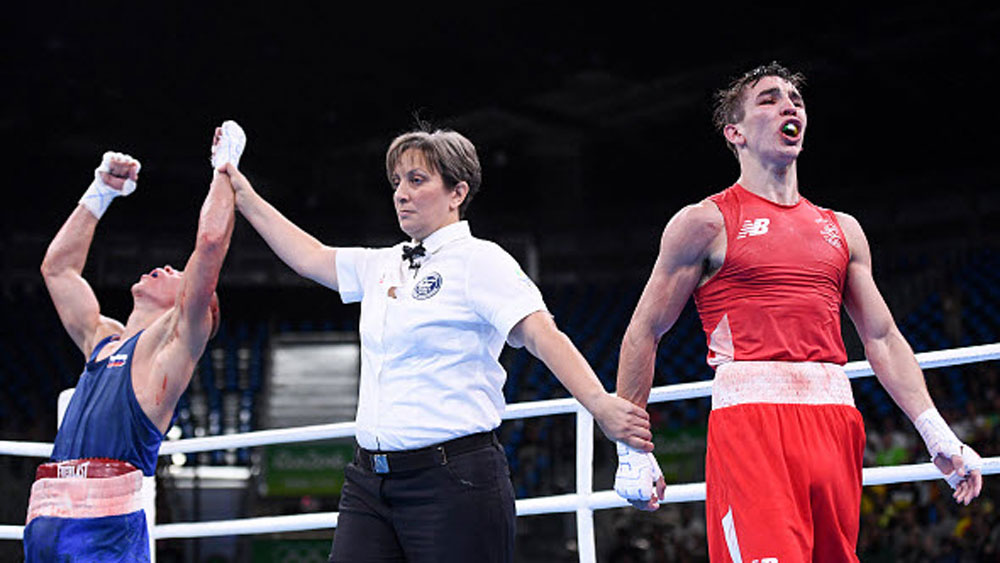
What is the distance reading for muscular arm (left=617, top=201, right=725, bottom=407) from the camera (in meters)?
2.66

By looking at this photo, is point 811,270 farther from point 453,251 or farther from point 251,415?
point 251,415

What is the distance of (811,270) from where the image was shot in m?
2.67

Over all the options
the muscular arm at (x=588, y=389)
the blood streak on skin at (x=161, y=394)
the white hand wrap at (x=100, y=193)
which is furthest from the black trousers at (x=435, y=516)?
the white hand wrap at (x=100, y=193)

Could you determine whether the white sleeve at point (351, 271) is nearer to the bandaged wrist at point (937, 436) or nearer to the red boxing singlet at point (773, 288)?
the red boxing singlet at point (773, 288)

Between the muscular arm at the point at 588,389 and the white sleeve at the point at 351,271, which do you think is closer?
the muscular arm at the point at 588,389

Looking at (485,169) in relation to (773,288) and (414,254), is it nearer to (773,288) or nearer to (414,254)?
(414,254)

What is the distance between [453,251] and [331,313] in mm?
13662

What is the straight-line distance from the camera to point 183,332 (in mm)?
3477

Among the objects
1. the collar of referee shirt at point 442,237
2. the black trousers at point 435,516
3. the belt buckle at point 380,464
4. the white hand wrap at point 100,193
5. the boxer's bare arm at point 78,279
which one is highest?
the white hand wrap at point 100,193

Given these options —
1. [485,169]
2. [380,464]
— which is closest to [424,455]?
[380,464]

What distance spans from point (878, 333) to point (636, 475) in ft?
2.65

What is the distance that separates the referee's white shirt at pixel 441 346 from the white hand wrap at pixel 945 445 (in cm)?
101

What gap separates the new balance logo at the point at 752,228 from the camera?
2.67 m

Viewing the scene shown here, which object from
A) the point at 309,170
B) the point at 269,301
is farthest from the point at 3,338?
the point at 309,170
